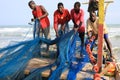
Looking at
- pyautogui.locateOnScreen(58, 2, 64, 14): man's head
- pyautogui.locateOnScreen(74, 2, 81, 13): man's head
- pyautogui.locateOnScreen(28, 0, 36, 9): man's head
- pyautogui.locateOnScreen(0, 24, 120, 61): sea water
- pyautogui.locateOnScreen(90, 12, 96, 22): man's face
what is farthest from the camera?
pyautogui.locateOnScreen(0, 24, 120, 61): sea water

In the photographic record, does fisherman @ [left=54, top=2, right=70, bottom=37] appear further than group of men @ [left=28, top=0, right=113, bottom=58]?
Yes

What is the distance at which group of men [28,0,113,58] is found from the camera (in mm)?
6684

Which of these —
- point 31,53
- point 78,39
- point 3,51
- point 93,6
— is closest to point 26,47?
point 31,53

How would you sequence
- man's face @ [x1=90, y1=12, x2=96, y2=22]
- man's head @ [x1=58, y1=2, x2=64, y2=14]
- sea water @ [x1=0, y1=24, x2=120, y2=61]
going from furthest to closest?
sea water @ [x1=0, y1=24, x2=120, y2=61] < man's head @ [x1=58, y1=2, x2=64, y2=14] < man's face @ [x1=90, y1=12, x2=96, y2=22]

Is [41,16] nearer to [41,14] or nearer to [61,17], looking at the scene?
[41,14]

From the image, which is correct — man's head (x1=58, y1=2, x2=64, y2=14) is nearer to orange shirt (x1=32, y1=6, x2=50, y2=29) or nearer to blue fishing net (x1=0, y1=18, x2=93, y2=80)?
orange shirt (x1=32, y1=6, x2=50, y2=29)

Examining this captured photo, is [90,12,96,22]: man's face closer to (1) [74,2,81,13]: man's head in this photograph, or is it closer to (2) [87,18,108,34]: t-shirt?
(2) [87,18,108,34]: t-shirt

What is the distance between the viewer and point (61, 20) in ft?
25.2

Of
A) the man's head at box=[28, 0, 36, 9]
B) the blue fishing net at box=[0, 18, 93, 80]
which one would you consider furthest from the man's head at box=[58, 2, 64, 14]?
the blue fishing net at box=[0, 18, 93, 80]

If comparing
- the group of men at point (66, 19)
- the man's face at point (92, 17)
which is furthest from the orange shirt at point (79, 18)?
the man's face at point (92, 17)

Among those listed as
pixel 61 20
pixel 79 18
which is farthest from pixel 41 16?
pixel 79 18

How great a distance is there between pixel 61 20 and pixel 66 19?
0.49 feet

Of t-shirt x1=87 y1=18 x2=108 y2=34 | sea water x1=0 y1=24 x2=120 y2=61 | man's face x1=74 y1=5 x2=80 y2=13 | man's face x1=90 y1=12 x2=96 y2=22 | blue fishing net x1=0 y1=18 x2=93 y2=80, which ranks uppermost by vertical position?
man's face x1=74 y1=5 x2=80 y2=13

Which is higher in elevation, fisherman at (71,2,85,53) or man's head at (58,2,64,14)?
man's head at (58,2,64,14)
